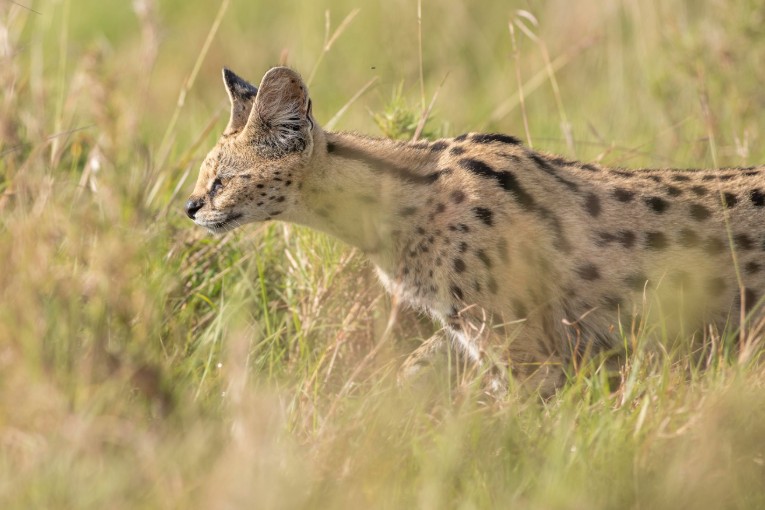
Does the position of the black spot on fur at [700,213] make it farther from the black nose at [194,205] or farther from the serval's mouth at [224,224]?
the black nose at [194,205]

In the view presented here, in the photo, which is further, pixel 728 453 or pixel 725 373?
pixel 725 373

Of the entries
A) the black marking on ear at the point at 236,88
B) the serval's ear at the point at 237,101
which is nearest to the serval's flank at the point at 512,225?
the serval's ear at the point at 237,101

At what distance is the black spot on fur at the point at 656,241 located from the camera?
5.18 m

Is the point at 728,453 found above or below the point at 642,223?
below

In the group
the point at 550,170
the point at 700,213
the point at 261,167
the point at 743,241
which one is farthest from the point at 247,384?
the point at 743,241

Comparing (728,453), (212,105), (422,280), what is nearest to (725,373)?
(728,453)

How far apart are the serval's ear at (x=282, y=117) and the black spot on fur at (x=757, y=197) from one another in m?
1.95

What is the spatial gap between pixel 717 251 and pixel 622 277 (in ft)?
1.40

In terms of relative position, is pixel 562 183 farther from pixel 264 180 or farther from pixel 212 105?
pixel 212 105

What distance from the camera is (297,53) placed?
995 centimetres

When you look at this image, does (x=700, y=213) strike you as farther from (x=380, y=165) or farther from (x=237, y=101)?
(x=237, y=101)

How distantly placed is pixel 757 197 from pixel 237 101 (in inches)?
93.9

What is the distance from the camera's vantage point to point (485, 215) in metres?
5.09

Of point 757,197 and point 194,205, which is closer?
point 757,197
